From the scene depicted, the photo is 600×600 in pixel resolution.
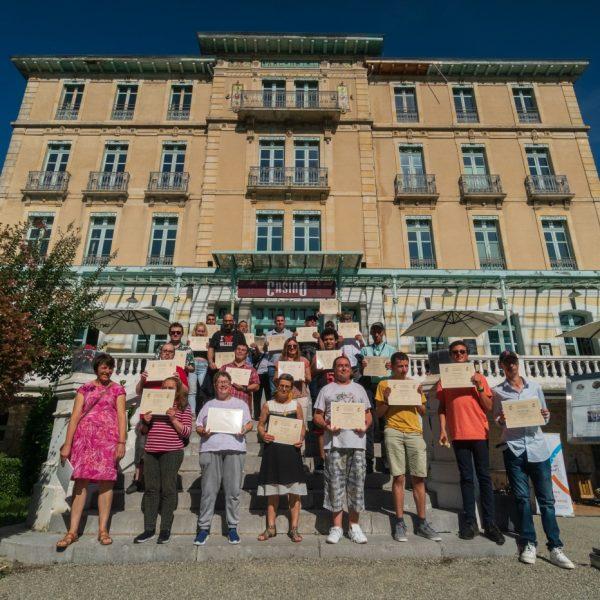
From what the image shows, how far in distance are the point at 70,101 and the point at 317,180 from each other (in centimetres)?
1259

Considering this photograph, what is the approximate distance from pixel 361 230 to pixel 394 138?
5.27 meters

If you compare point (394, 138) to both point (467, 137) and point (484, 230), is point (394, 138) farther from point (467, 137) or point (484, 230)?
point (484, 230)

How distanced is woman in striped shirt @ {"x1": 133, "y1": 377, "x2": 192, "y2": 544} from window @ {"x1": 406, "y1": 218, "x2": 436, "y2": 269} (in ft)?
42.8

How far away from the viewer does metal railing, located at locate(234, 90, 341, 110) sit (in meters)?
18.0

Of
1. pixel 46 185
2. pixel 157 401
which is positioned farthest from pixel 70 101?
pixel 157 401

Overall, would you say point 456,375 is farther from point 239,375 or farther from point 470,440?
point 239,375

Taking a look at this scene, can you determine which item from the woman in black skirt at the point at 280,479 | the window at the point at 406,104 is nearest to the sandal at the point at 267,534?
the woman in black skirt at the point at 280,479

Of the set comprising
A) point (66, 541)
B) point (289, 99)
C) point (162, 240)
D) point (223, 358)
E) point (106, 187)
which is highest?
point (289, 99)

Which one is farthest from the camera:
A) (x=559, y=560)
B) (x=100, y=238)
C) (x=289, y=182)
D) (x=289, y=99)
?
(x=289, y=99)

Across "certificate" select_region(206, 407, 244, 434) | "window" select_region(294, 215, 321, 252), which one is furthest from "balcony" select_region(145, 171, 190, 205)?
"certificate" select_region(206, 407, 244, 434)

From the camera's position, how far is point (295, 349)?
6340 millimetres

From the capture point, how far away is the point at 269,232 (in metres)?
Answer: 16.5

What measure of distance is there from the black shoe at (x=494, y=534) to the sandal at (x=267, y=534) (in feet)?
7.91

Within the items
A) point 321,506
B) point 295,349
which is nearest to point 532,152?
point 295,349
